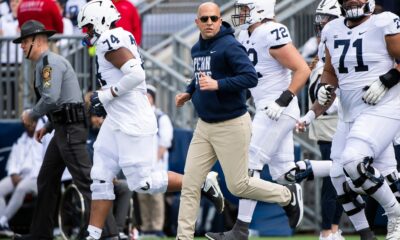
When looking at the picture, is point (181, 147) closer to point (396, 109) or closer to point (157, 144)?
point (157, 144)

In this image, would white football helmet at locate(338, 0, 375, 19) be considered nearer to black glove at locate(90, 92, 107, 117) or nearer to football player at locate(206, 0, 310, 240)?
football player at locate(206, 0, 310, 240)

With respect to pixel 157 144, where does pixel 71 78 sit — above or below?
above

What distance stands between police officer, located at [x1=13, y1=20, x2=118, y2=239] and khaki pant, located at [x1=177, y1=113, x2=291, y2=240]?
1.61 metres

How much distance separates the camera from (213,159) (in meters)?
10.9

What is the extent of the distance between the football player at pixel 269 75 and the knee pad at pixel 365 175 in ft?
3.97

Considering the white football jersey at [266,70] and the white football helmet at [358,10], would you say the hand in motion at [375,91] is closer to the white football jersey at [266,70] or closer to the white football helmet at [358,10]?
the white football helmet at [358,10]

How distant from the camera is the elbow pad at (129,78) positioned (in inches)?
438

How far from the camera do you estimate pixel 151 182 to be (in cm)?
1142

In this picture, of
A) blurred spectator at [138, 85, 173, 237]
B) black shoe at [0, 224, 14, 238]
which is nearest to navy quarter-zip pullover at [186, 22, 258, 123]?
blurred spectator at [138, 85, 173, 237]

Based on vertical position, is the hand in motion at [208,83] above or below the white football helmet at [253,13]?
below

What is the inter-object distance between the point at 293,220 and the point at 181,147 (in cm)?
397

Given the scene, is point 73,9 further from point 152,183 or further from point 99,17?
point 152,183

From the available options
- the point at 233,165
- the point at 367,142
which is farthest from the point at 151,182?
the point at 367,142

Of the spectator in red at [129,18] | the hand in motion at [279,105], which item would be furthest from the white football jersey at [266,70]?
the spectator in red at [129,18]
